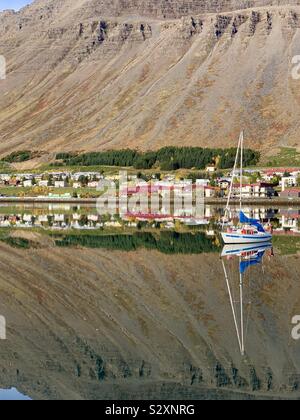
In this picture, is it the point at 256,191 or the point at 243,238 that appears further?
the point at 256,191

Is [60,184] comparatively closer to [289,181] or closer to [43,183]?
[43,183]

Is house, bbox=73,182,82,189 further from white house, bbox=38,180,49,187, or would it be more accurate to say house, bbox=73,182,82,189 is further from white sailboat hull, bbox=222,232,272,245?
white sailboat hull, bbox=222,232,272,245

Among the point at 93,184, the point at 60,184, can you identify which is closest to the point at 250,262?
the point at 93,184

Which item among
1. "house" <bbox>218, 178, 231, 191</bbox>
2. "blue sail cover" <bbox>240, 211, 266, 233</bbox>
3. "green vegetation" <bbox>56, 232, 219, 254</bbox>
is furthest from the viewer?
"house" <bbox>218, 178, 231, 191</bbox>

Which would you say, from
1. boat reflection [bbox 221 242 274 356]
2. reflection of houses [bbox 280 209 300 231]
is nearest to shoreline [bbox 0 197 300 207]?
reflection of houses [bbox 280 209 300 231]

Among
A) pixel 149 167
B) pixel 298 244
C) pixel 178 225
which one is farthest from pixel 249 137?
pixel 298 244

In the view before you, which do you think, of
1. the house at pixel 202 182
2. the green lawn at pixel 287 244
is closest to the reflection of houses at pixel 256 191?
the house at pixel 202 182
